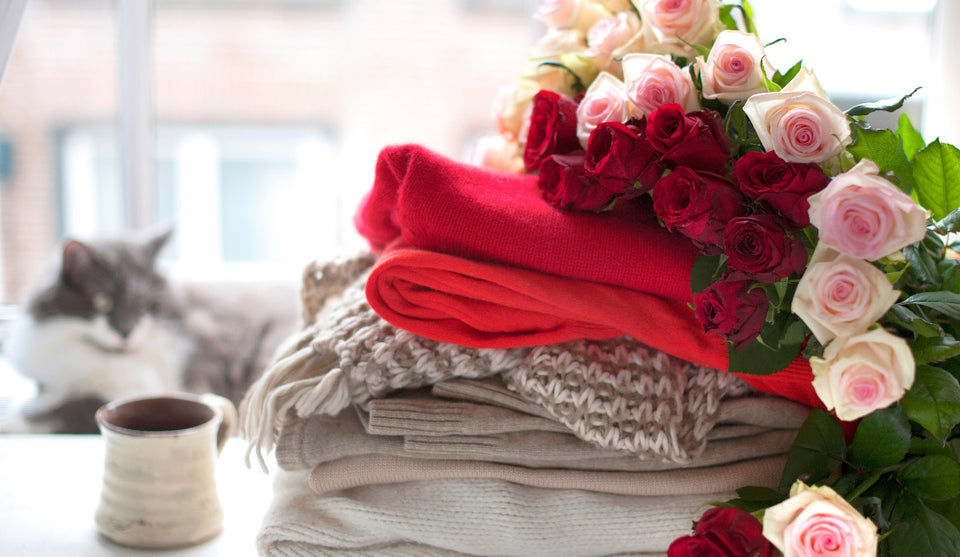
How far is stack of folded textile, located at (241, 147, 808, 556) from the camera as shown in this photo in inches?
18.5

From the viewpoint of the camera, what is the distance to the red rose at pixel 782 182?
0.38 metres

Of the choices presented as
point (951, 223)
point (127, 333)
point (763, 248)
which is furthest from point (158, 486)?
point (127, 333)

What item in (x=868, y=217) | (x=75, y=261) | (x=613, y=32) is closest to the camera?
(x=868, y=217)

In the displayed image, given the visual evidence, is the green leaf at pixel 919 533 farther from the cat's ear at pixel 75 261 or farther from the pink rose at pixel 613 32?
the cat's ear at pixel 75 261

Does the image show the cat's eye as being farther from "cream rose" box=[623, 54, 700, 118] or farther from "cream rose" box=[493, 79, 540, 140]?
"cream rose" box=[623, 54, 700, 118]

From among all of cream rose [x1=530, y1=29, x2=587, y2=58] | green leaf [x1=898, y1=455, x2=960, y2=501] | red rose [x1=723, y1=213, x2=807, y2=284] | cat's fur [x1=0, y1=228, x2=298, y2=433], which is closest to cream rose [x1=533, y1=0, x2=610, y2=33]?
cream rose [x1=530, y1=29, x2=587, y2=58]

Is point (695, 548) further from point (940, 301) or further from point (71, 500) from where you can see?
point (71, 500)

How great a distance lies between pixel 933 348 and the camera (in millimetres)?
372

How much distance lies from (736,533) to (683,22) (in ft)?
1.14

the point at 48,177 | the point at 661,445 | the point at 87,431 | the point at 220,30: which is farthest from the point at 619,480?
the point at 48,177

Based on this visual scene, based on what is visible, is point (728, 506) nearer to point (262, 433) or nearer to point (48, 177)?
point (262, 433)

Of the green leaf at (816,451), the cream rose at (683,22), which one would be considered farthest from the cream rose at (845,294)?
Answer: the cream rose at (683,22)

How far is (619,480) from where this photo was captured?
490 millimetres

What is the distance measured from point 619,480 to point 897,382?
20cm
